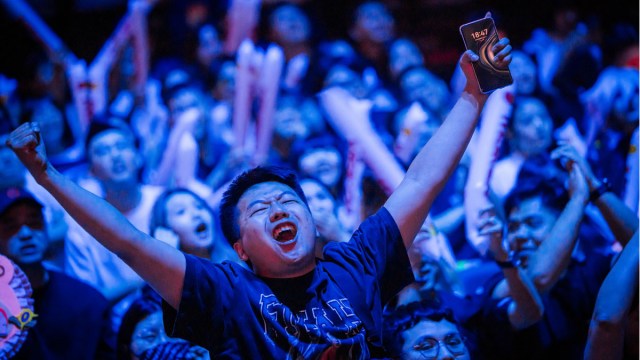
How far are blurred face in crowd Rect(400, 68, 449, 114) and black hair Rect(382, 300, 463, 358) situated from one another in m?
2.16

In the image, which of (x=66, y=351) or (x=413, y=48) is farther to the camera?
(x=413, y=48)

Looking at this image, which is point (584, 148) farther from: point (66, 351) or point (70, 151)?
point (70, 151)

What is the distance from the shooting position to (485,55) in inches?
87.3

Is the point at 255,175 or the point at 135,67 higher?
the point at 135,67

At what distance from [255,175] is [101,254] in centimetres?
168

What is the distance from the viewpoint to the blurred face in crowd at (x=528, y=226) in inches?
120

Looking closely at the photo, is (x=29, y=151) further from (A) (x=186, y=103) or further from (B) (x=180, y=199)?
(A) (x=186, y=103)

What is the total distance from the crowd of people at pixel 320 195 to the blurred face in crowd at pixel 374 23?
0.6 inches

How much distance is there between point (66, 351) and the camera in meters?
2.87

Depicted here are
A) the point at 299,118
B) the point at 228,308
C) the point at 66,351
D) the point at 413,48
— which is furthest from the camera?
the point at 413,48

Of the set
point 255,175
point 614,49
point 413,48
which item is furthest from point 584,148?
point 255,175

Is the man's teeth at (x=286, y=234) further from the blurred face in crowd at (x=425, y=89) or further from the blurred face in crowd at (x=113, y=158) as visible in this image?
the blurred face in crowd at (x=425, y=89)

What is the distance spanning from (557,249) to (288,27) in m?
3.51

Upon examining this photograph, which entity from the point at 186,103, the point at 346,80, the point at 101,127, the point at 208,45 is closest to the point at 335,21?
the point at 208,45
